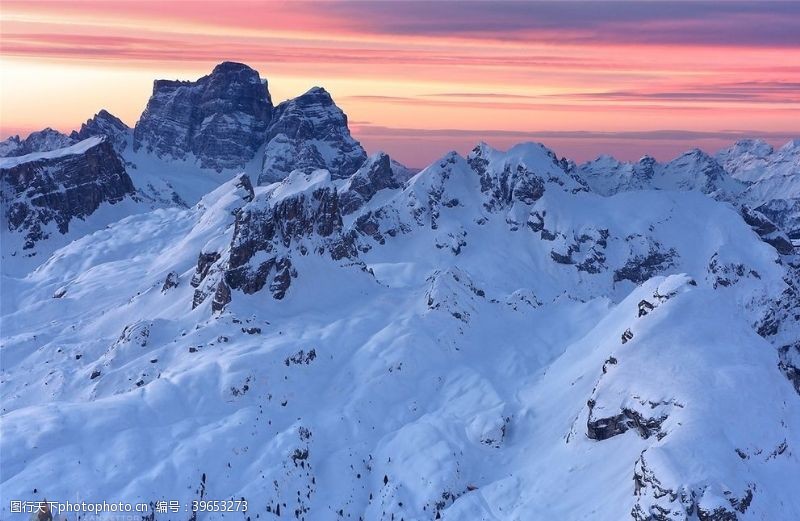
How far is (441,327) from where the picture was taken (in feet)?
401

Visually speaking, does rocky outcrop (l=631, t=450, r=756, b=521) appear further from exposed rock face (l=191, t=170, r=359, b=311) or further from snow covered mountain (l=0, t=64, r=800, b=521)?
exposed rock face (l=191, t=170, r=359, b=311)

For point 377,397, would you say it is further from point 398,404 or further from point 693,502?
point 693,502

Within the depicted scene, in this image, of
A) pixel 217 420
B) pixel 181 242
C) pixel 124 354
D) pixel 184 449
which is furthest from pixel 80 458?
pixel 181 242

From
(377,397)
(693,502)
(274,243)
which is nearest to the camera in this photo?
Result: (693,502)

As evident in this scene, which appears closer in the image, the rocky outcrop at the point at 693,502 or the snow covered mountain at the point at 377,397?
the rocky outcrop at the point at 693,502

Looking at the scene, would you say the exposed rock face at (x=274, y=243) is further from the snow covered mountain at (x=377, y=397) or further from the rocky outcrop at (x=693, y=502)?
the rocky outcrop at (x=693, y=502)

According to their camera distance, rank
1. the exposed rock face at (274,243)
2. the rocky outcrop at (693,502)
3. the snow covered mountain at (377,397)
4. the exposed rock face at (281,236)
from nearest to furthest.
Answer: the rocky outcrop at (693,502) → the snow covered mountain at (377,397) → the exposed rock face at (274,243) → the exposed rock face at (281,236)

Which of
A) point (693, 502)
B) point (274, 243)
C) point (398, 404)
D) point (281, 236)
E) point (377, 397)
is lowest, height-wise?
point (398, 404)

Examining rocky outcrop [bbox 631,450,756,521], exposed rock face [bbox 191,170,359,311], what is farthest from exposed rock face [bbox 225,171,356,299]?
rocky outcrop [bbox 631,450,756,521]

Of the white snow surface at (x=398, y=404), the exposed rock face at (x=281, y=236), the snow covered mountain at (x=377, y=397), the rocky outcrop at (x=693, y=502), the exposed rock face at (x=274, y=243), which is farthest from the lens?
the exposed rock face at (x=281, y=236)

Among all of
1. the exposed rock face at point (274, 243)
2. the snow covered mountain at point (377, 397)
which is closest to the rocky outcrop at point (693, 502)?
the snow covered mountain at point (377, 397)

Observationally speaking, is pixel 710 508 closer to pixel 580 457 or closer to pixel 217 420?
pixel 580 457

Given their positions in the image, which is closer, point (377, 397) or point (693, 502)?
point (693, 502)

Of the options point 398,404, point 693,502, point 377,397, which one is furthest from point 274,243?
point 693,502
